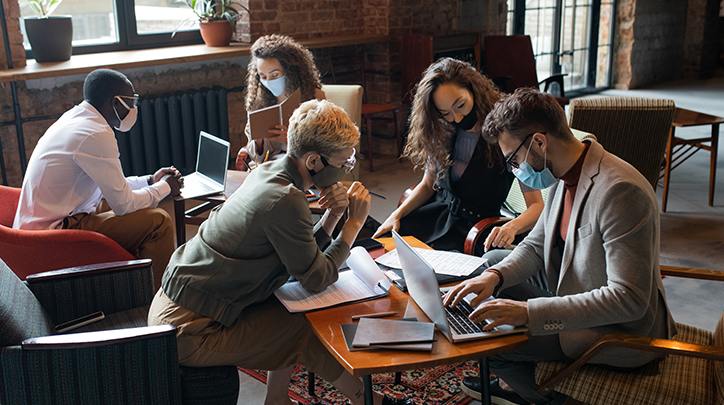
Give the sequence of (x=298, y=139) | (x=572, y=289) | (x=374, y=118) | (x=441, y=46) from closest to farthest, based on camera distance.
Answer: (x=572, y=289) < (x=298, y=139) < (x=441, y=46) < (x=374, y=118)

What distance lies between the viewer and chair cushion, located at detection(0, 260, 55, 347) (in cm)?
176

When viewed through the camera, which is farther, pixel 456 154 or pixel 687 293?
pixel 687 293

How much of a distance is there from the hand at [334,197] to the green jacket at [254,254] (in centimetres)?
12

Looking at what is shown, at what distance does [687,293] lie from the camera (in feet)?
11.1

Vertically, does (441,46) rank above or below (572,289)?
above

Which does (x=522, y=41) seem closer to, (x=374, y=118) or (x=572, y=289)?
(x=374, y=118)

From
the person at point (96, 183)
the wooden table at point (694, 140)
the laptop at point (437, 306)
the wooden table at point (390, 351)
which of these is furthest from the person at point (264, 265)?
the wooden table at point (694, 140)

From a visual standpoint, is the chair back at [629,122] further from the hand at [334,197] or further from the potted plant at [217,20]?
the potted plant at [217,20]

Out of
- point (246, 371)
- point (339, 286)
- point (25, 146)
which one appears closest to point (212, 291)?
point (339, 286)

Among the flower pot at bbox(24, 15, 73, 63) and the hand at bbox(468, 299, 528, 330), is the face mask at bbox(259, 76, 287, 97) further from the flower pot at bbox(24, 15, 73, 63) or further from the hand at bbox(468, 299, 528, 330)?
the hand at bbox(468, 299, 528, 330)

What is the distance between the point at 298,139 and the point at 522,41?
17.3ft

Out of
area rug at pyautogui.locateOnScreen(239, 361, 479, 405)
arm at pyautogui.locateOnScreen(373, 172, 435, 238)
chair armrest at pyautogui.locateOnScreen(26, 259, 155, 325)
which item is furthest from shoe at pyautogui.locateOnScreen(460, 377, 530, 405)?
chair armrest at pyautogui.locateOnScreen(26, 259, 155, 325)

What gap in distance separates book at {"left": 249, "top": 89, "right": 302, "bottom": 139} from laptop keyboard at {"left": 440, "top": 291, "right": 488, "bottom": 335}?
5.55 feet

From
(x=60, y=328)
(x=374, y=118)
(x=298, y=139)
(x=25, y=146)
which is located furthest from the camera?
(x=374, y=118)
